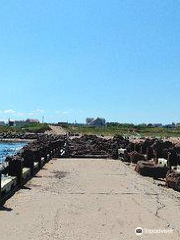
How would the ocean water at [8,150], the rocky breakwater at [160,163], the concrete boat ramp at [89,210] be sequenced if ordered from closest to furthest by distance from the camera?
the concrete boat ramp at [89,210] → the rocky breakwater at [160,163] → the ocean water at [8,150]

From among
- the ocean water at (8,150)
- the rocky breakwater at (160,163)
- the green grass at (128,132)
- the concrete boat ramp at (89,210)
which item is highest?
the green grass at (128,132)

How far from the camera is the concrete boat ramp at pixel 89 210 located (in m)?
10.2

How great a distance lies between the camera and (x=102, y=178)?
20.4 metres

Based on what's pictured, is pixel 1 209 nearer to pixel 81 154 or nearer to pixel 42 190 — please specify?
pixel 42 190

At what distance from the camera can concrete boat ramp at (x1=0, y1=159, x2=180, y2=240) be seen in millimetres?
10250

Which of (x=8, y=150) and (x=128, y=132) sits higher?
(x=128, y=132)

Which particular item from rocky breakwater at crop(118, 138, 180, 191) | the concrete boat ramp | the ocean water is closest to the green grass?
the ocean water

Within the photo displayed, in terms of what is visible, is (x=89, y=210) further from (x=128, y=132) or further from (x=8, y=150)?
(x=128, y=132)

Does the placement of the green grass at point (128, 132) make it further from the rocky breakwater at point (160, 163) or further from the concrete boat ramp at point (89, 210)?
the concrete boat ramp at point (89, 210)

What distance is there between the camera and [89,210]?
12.7 meters

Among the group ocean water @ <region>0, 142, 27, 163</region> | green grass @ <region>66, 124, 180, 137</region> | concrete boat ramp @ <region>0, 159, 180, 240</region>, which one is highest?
green grass @ <region>66, 124, 180, 137</region>

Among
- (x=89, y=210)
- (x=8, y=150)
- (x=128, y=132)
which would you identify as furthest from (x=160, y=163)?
(x=128, y=132)

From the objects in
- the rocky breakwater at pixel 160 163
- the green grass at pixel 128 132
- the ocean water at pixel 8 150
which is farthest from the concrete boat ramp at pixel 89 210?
the green grass at pixel 128 132

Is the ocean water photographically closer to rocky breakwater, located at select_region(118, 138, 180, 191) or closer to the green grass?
rocky breakwater, located at select_region(118, 138, 180, 191)
